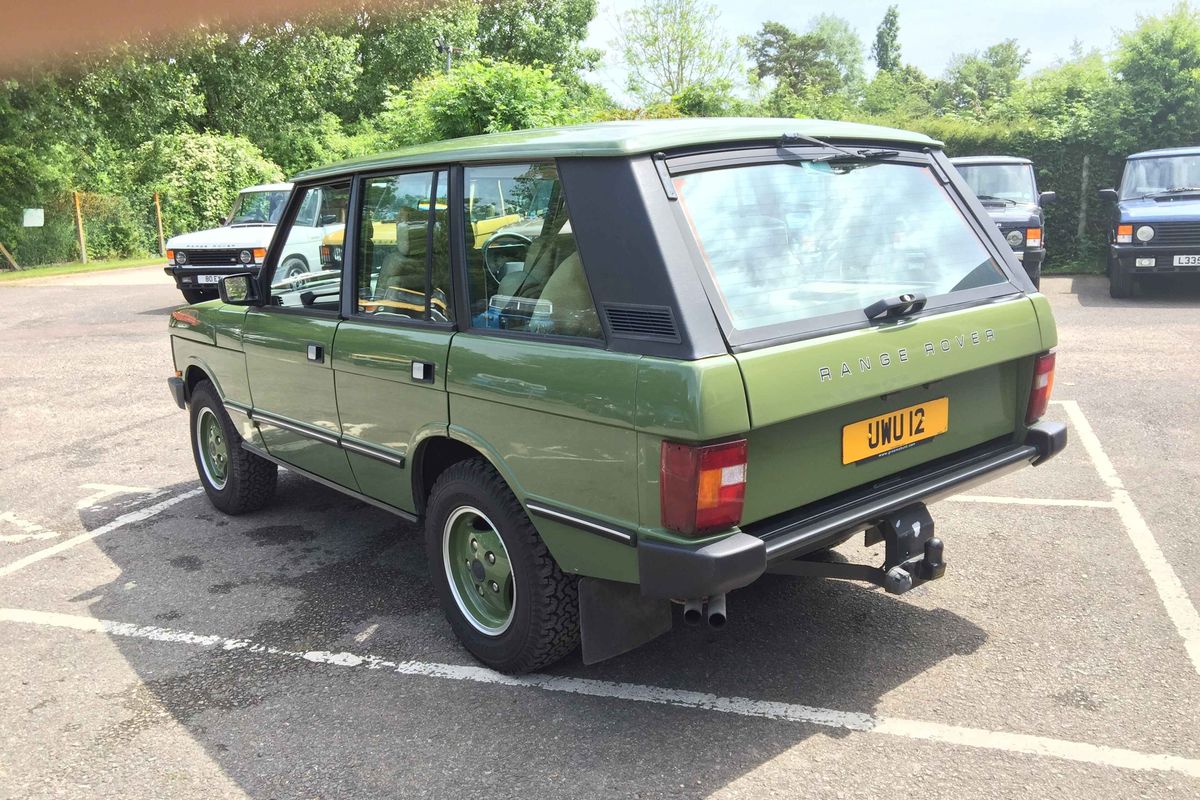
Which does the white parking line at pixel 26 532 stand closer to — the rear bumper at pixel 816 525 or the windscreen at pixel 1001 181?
the rear bumper at pixel 816 525

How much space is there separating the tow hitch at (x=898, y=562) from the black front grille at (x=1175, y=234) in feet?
35.1

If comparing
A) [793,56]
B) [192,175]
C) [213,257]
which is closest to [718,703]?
[213,257]

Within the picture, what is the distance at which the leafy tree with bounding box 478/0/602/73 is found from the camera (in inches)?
1610

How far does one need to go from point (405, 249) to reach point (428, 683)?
166 cm

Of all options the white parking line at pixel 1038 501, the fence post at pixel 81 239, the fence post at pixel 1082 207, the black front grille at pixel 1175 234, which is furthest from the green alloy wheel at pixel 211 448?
the fence post at pixel 81 239

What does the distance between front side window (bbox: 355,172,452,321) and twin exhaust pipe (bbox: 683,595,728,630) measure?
4.63ft

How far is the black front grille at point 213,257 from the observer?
46.8 feet

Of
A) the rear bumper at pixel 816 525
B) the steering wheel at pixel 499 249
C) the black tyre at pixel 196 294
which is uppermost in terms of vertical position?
the steering wheel at pixel 499 249

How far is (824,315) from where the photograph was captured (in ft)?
9.73

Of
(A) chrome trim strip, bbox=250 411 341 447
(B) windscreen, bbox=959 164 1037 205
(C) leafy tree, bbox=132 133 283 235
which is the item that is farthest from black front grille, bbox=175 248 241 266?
(C) leafy tree, bbox=132 133 283 235

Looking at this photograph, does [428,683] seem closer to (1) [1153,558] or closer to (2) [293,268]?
(2) [293,268]

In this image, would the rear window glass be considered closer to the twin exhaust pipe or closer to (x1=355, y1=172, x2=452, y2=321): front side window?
the twin exhaust pipe

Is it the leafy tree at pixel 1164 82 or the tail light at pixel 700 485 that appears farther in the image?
the leafy tree at pixel 1164 82

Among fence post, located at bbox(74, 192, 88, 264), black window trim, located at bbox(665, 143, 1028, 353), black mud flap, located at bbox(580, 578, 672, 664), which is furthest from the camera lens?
fence post, located at bbox(74, 192, 88, 264)
